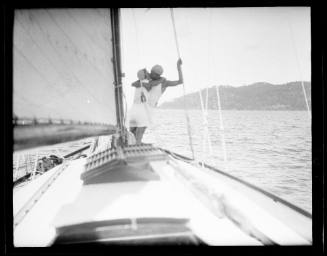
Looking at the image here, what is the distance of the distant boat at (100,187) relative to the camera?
3.47 ft

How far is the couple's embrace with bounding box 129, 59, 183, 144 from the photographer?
142cm

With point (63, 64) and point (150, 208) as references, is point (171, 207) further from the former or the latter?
point (63, 64)

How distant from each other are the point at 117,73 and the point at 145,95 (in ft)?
0.63

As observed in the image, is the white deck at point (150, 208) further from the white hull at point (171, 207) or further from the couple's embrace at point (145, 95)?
the couple's embrace at point (145, 95)

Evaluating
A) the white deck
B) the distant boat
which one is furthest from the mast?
the white deck

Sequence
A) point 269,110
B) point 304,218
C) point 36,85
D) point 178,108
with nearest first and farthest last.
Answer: point 36,85 < point 304,218 < point 269,110 < point 178,108

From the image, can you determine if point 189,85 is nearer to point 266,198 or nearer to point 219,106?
point 219,106

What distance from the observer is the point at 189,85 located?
4.86 feet

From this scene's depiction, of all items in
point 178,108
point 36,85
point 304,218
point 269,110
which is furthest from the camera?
point 178,108

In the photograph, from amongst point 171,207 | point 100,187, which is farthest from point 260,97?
point 100,187

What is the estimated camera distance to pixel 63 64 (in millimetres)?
1140

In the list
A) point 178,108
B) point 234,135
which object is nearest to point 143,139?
point 178,108

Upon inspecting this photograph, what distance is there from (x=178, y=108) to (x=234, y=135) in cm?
32

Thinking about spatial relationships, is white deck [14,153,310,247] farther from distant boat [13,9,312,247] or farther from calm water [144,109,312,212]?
calm water [144,109,312,212]
